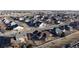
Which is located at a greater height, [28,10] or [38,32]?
[28,10]
